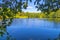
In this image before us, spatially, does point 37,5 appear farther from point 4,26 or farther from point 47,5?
point 4,26

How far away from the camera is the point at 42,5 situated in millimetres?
2162

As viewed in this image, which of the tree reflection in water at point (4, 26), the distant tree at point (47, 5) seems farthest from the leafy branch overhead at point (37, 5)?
the tree reflection in water at point (4, 26)

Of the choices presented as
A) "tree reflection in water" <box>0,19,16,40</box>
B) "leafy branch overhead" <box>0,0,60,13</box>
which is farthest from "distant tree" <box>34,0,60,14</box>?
"tree reflection in water" <box>0,19,16,40</box>

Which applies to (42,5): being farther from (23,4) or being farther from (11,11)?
(11,11)

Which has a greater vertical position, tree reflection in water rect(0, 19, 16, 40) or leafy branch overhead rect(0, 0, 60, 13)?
leafy branch overhead rect(0, 0, 60, 13)

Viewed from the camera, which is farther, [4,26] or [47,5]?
[47,5]

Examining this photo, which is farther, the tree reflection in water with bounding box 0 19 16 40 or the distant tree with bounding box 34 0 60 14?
the distant tree with bounding box 34 0 60 14

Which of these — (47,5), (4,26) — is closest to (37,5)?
(47,5)

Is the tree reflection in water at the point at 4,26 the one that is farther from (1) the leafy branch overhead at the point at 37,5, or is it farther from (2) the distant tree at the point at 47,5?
(2) the distant tree at the point at 47,5

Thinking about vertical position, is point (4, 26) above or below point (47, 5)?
below

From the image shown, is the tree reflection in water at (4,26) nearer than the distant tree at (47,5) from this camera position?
Yes

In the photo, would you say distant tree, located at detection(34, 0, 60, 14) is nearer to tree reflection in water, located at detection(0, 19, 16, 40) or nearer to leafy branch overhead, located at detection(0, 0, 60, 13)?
leafy branch overhead, located at detection(0, 0, 60, 13)

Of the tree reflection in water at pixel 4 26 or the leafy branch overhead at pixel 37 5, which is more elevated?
the leafy branch overhead at pixel 37 5

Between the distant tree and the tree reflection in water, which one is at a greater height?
the distant tree
